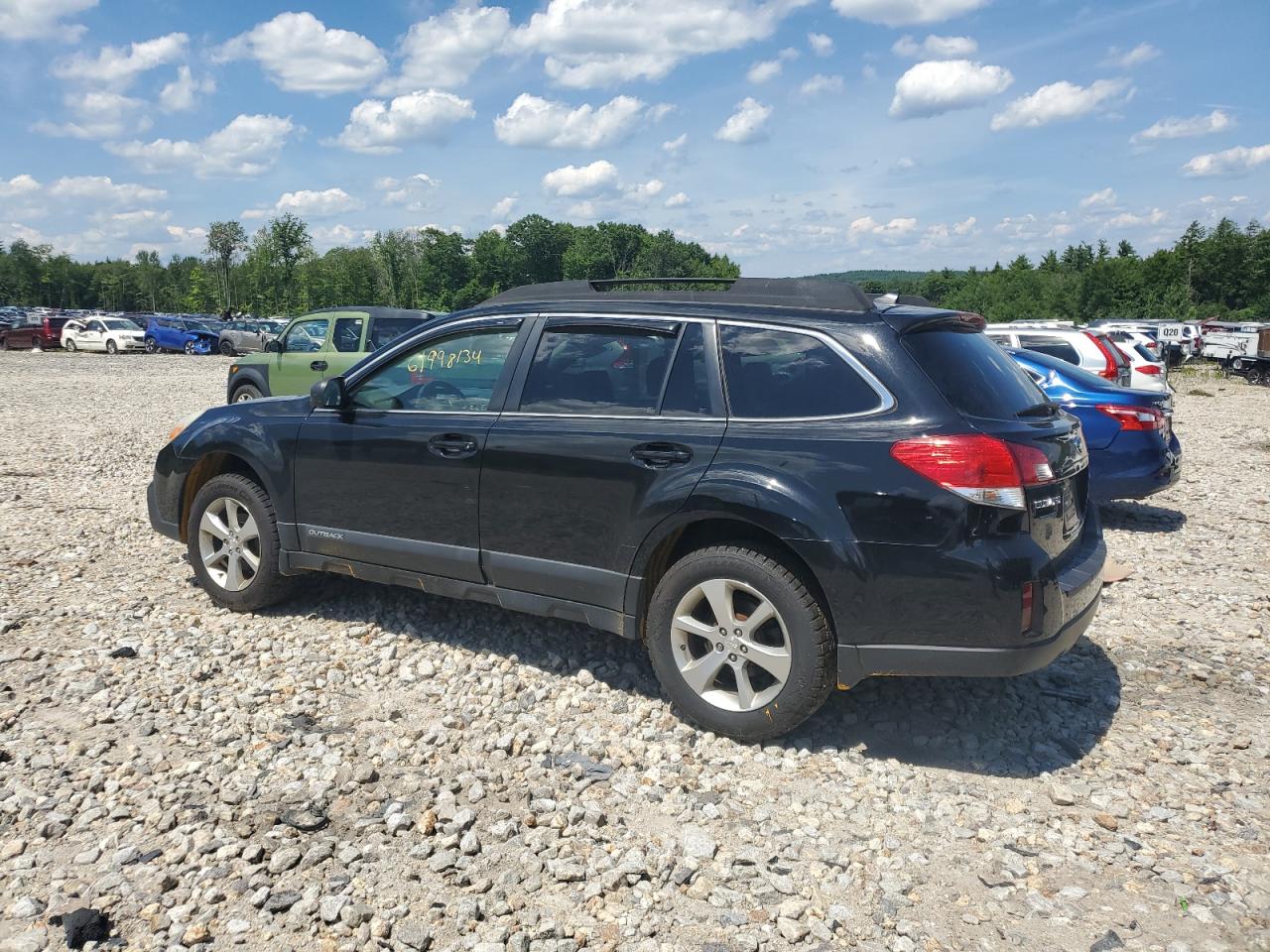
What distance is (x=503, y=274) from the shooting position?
12625 cm

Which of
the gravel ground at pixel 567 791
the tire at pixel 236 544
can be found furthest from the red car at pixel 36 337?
the tire at pixel 236 544

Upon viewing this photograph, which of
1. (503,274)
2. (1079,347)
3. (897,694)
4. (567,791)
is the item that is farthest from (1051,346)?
(503,274)

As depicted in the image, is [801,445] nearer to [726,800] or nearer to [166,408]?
[726,800]

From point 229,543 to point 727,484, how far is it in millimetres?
3198

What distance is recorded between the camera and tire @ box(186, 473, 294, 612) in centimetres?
529

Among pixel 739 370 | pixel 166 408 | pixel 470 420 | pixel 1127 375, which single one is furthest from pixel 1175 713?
pixel 166 408

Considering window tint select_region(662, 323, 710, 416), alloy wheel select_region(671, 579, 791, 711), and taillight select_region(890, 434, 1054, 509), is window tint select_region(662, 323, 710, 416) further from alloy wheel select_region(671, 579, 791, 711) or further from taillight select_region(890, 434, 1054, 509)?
taillight select_region(890, 434, 1054, 509)

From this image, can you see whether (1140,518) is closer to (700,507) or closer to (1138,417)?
(1138,417)

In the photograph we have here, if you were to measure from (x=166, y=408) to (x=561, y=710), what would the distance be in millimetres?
16170

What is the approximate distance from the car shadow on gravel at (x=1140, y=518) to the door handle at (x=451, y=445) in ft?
19.5

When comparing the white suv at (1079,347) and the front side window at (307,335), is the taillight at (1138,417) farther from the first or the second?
the front side window at (307,335)

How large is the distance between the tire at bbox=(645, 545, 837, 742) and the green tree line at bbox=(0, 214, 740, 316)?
72.7 meters

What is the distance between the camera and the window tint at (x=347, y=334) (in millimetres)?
13250

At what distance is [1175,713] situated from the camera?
14.2ft
